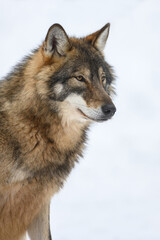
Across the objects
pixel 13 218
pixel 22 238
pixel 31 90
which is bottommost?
pixel 22 238

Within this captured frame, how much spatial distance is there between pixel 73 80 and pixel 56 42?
0.43 metres

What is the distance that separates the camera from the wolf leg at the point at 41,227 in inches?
171

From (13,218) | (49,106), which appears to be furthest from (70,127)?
(13,218)

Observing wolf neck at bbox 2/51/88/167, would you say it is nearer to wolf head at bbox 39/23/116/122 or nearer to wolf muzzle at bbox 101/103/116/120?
wolf head at bbox 39/23/116/122

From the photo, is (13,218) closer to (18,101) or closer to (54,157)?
(54,157)

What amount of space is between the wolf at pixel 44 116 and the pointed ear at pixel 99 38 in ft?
0.72

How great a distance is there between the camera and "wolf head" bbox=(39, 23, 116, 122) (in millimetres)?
3775

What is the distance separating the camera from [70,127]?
4.04 metres

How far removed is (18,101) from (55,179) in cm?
88

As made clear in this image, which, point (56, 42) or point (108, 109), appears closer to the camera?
point (108, 109)

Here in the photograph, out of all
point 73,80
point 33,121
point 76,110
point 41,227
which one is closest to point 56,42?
point 73,80

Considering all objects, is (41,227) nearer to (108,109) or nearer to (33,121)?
(33,121)

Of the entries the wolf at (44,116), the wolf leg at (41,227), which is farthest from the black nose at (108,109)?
the wolf leg at (41,227)

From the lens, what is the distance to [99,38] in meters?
4.30
